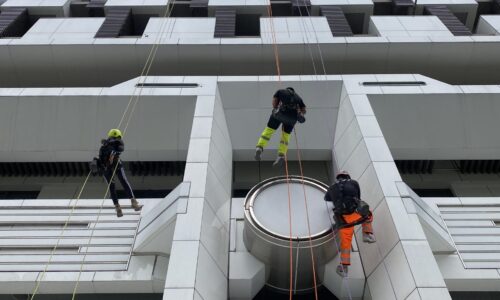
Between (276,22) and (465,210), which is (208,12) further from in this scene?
(465,210)

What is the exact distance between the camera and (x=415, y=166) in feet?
50.8

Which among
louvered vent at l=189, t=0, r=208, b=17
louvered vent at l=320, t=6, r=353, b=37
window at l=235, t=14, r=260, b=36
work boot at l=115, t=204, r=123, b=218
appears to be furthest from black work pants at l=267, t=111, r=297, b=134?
louvered vent at l=189, t=0, r=208, b=17

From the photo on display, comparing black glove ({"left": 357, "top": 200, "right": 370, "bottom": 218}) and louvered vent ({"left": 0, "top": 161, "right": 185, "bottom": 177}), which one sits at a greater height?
black glove ({"left": 357, "top": 200, "right": 370, "bottom": 218})

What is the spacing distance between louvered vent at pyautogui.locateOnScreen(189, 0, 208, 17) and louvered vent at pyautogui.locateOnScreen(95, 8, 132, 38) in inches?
126

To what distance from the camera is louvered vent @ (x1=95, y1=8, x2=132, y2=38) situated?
17.4 m

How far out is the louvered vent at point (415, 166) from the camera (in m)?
15.4

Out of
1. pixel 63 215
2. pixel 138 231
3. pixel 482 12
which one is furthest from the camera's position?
pixel 482 12

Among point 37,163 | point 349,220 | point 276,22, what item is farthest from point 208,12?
point 349,220

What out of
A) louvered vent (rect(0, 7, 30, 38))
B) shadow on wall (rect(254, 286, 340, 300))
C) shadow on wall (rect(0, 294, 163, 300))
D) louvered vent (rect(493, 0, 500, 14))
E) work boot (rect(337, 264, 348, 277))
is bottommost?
shadow on wall (rect(0, 294, 163, 300))

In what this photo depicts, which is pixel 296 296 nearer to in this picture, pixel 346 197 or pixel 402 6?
pixel 346 197

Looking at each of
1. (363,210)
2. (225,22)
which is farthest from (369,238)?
(225,22)

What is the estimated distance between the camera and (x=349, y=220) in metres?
8.70

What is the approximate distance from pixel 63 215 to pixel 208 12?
1283 centimetres

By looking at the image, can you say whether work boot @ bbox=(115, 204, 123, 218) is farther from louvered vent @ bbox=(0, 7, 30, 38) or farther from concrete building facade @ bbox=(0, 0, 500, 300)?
louvered vent @ bbox=(0, 7, 30, 38)
